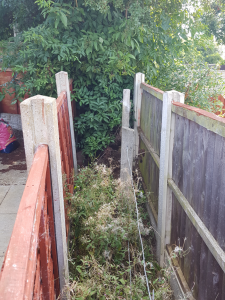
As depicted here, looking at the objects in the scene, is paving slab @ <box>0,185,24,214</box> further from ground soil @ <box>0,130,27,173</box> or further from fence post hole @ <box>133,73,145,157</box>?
fence post hole @ <box>133,73,145,157</box>

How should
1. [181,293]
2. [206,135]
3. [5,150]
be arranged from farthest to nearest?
[5,150]
[181,293]
[206,135]

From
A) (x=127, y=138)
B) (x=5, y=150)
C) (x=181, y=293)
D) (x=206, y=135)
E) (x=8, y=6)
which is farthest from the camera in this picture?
(x=5, y=150)

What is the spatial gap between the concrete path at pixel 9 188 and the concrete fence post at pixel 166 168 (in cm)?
162

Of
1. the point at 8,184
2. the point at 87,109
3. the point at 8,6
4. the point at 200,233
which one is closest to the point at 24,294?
the point at 200,233

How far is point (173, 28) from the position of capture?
507 centimetres

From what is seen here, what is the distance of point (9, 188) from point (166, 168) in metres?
2.77

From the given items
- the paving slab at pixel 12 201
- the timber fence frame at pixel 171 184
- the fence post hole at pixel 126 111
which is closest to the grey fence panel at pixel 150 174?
the timber fence frame at pixel 171 184

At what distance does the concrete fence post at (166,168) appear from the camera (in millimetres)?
2584

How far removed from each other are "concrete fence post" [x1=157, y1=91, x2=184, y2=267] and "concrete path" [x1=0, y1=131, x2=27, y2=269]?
5.30ft

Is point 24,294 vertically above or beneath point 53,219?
above

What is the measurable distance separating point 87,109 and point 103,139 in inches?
28.6

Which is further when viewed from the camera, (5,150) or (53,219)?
(5,150)

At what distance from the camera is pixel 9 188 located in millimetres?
4348

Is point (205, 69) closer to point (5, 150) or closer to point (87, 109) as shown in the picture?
point (87, 109)
